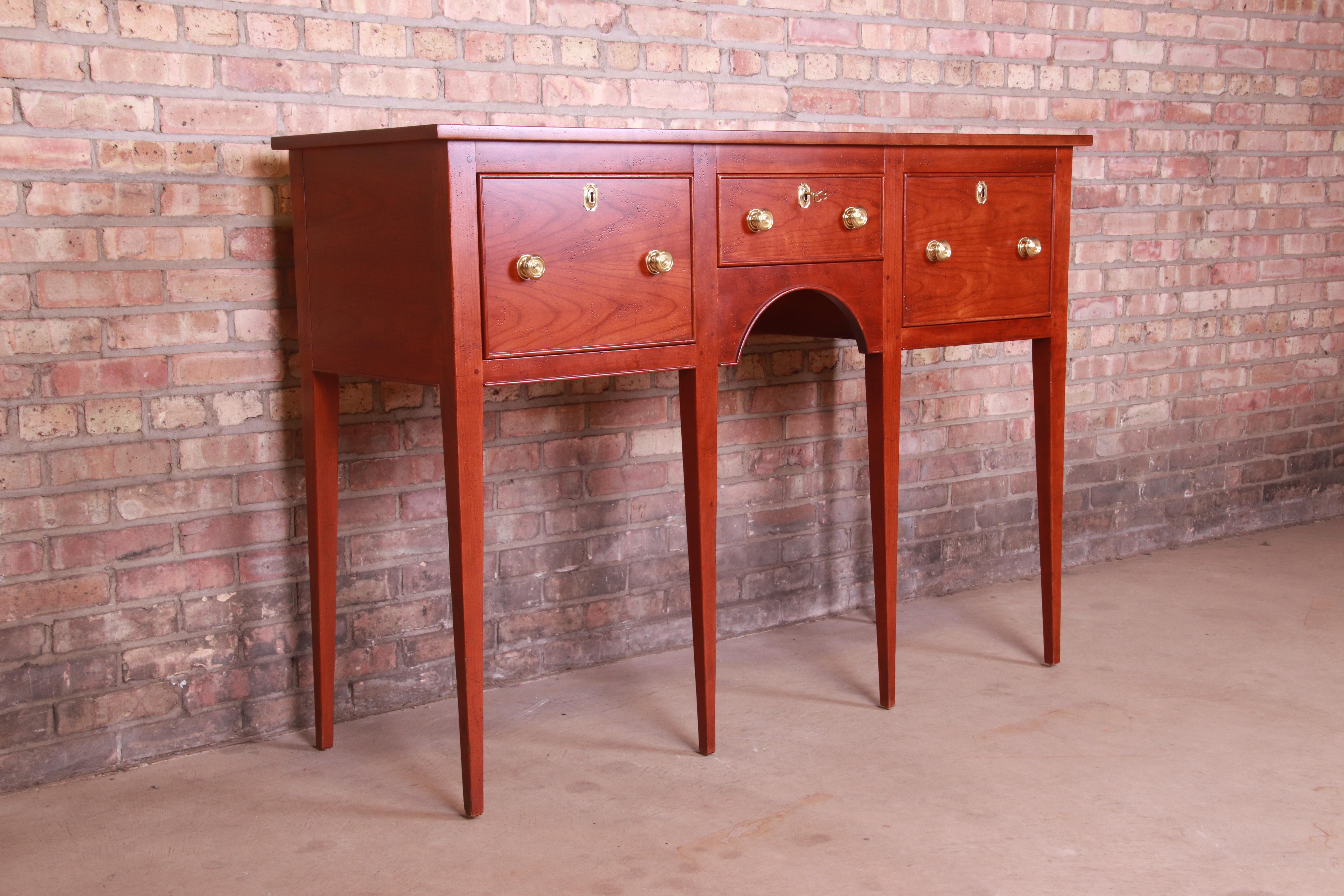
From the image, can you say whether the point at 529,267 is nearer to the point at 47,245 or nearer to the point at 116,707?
the point at 47,245

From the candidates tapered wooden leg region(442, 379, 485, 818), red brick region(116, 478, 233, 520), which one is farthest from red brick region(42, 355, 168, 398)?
tapered wooden leg region(442, 379, 485, 818)

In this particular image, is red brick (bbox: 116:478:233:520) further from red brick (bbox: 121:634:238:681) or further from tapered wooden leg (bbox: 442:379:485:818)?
tapered wooden leg (bbox: 442:379:485:818)

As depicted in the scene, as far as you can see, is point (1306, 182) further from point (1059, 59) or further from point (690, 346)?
point (690, 346)

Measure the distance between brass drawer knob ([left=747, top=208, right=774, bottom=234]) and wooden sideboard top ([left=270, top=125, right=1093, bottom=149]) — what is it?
110 mm

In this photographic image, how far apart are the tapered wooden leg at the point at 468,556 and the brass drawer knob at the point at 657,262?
1.16 feet

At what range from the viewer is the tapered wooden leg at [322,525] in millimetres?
2336

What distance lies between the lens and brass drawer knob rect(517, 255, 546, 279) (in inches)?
79.5

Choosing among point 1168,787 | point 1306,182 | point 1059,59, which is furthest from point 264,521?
point 1306,182

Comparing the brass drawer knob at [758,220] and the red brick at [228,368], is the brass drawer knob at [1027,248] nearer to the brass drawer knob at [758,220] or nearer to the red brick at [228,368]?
the brass drawer knob at [758,220]

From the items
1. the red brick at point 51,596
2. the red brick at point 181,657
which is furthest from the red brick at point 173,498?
the red brick at point 181,657

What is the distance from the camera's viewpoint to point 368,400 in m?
2.52

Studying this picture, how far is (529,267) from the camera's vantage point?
2.02 m

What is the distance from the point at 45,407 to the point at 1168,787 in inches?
75.9

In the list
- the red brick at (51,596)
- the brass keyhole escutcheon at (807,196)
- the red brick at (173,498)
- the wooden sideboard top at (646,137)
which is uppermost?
the wooden sideboard top at (646,137)
